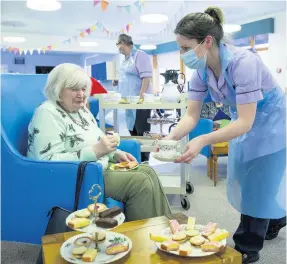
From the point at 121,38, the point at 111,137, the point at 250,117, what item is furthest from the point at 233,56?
the point at 121,38

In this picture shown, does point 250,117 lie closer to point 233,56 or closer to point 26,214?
point 233,56

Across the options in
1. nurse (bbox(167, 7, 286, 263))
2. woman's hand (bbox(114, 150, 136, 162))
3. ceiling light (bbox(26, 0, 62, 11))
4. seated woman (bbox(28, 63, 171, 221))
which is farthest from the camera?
ceiling light (bbox(26, 0, 62, 11))

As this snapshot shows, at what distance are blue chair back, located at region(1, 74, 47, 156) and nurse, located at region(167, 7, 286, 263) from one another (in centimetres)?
76

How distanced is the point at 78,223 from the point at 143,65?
9.18ft

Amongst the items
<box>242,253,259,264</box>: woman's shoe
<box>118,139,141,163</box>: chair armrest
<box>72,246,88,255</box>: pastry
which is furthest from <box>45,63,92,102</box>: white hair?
<box>242,253,259,264</box>: woman's shoe

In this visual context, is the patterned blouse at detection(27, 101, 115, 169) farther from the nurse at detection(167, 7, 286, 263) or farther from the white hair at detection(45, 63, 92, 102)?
the nurse at detection(167, 7, 286, 263)

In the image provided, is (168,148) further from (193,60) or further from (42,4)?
(42,4)

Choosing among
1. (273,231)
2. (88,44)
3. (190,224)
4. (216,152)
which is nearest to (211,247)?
(190,224)

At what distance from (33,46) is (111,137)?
916cm

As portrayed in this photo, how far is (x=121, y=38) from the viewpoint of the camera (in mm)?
3561

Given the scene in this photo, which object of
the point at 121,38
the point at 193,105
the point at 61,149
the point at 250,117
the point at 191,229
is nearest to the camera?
the point at 191,229

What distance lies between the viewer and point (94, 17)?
288 inches

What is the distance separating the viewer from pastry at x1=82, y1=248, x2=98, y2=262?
0.99m

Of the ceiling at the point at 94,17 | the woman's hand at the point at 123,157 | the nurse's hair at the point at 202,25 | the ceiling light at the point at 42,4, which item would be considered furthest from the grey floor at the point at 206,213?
the ceiling at the point at 94,17
